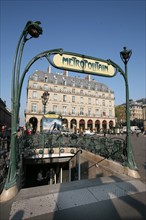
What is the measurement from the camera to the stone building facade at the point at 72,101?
4234 cm

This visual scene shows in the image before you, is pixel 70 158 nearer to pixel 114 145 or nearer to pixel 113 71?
pixel 114 145

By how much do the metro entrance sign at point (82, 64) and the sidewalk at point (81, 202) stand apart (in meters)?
3.59

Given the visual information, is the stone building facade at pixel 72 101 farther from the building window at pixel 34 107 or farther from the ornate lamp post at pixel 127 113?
the ornate lamp post at pixel 127 113

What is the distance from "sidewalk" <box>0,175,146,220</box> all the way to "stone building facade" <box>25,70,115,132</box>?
38377 millimetres

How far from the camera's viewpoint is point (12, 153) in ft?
12.3

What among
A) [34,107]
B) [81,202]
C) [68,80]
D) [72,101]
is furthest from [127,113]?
[68,80]

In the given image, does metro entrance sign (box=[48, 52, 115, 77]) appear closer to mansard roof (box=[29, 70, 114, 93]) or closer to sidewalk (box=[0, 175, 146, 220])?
sidewalk (box=[0, 175, 146, 220])

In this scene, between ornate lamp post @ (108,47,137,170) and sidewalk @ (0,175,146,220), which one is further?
ornate lamp post @ (108,47,137,170)

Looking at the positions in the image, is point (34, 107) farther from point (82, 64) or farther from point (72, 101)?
point (82, 64)

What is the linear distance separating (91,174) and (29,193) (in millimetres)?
5048

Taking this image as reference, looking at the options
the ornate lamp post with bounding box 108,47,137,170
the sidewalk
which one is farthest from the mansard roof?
the sidewalk

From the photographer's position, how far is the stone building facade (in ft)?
139

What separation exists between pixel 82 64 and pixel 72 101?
4384 cm

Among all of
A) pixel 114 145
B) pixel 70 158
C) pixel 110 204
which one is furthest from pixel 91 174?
pixel 110 204
